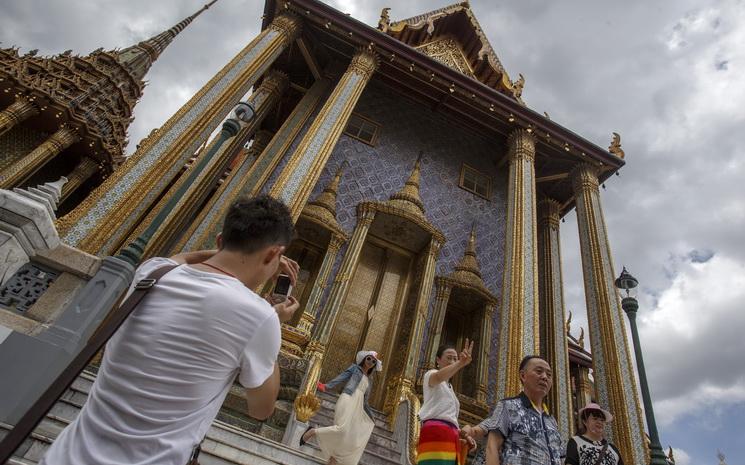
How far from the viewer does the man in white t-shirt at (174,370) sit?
2.71ft

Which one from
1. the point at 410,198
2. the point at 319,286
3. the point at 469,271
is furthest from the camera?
the point at 410,198

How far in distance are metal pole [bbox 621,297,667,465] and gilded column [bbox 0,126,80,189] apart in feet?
52.8

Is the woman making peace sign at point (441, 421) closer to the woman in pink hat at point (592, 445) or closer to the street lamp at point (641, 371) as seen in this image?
the woman in pink hat at point (592, 445)

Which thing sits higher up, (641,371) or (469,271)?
(469,271)

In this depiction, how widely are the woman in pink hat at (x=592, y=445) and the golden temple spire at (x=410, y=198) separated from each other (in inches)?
253

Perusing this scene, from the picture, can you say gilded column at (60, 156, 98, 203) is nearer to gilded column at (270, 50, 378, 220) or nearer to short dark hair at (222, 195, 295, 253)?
gilded column at (270, 50, 378, 220)

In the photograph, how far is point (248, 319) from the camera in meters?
0.97

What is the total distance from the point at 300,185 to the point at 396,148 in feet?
15.9

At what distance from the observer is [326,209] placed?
8.66m

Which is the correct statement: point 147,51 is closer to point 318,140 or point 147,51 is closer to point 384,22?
point 384,22

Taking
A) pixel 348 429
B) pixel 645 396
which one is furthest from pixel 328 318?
pixel 645 396

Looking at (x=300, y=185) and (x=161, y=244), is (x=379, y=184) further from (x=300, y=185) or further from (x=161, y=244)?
(x=161, y=244)

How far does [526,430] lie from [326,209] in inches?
271

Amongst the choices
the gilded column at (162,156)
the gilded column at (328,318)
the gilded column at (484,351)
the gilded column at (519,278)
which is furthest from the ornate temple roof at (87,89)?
the gilded column at (484,351)
